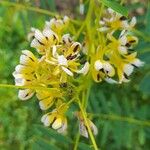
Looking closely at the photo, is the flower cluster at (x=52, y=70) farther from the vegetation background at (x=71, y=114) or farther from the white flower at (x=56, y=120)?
the vegetation background at (x=71, y=114)

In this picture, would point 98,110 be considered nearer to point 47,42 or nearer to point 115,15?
point 115,15

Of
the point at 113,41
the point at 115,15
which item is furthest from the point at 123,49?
the point at 115,15

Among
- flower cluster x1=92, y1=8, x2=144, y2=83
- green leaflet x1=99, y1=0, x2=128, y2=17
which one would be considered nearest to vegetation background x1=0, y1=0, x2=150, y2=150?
flower cluster x1=92, y1=8, x2=144, y2=83

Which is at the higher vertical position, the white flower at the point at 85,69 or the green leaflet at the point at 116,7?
the green leaflet at the point at 116,7

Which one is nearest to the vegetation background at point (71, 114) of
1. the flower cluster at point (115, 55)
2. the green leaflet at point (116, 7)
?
the flower cluster at point (115, 55)

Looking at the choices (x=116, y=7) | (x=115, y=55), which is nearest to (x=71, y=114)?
(x=115, y=55)

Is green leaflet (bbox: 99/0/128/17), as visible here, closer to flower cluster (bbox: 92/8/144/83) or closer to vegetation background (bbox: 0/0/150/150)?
flower cluster (bbox: 92/8/144/83)

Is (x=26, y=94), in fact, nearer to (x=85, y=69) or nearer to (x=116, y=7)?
(x=85, y=69)
